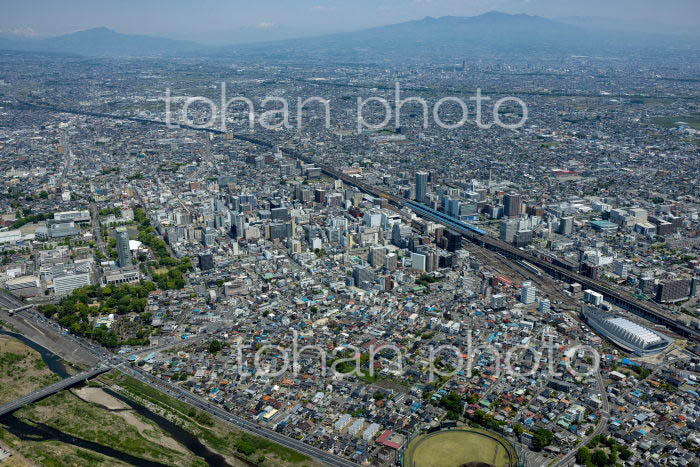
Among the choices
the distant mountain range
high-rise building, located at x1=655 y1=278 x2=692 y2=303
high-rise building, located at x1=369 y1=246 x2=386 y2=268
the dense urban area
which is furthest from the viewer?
the distant mountain range

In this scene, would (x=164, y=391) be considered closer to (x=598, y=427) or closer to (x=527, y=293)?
(x=598, y=427)

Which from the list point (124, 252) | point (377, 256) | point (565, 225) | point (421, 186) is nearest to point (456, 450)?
point (377, 256)

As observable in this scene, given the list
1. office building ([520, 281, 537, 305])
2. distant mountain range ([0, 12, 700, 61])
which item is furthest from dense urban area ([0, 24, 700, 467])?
distant mountain range ([0, 12, 700, 61])

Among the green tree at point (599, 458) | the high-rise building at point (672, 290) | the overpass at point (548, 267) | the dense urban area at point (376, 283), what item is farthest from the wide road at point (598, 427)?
the high-rise building at point (672, 290)

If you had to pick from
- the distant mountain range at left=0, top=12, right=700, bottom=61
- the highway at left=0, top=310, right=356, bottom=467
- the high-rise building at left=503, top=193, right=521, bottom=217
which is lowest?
the highway at left=0, top=310, right=356, bottom=467

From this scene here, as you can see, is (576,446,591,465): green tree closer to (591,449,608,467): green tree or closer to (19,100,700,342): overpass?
(591,449,608,467): green tree

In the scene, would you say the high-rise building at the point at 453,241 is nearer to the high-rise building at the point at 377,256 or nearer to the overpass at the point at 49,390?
the high-rise building at the point at 377,256

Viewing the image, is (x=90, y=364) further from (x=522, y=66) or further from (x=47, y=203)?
(x=522, y=66)
